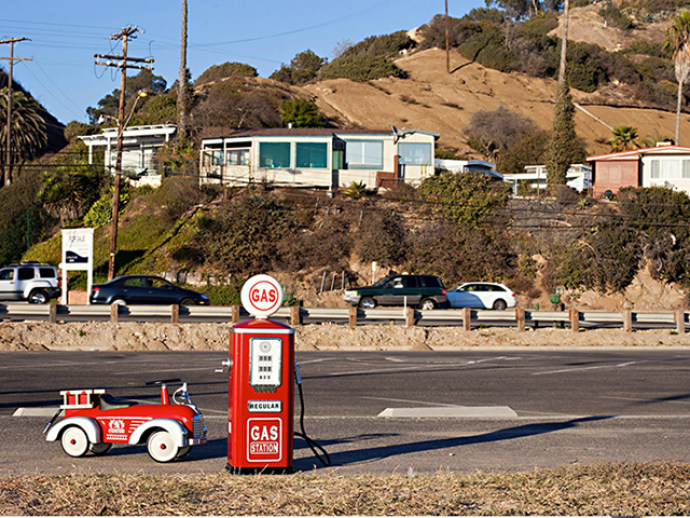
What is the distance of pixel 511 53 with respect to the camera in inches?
4727

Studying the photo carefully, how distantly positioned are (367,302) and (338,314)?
31.2ft

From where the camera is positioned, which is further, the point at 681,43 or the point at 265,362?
the point at 681,43

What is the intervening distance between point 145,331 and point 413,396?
11.2 meters

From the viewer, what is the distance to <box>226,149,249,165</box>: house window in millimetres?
51312

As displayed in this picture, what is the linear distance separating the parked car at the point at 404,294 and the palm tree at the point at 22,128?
1712 inches

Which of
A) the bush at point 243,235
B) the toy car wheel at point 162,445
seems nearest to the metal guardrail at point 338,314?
the toy car wheel at point 162,445

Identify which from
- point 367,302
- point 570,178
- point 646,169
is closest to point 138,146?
point 570,178

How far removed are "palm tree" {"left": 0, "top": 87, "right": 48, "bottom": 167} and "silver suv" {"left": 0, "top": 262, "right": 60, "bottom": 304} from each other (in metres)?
33.5

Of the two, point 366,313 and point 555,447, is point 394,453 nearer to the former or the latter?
point 555,447

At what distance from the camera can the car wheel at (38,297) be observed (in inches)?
1374

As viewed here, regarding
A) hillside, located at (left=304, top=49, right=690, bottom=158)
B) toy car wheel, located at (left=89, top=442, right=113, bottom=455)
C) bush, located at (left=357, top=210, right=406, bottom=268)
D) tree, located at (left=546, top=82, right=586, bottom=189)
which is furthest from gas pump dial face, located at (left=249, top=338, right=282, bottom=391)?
hillside, located at (left=304, top=49, right=690, bottom=158)

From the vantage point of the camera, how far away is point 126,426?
8211 millimetres

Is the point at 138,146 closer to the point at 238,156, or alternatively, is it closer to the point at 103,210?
the point at 103,210

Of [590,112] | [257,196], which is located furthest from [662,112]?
[257,196]
